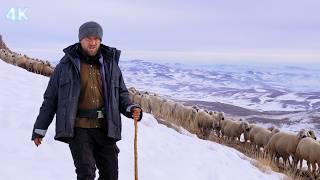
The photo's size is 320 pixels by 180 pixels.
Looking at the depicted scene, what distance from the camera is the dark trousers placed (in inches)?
201

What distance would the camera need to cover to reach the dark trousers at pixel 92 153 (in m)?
5.10

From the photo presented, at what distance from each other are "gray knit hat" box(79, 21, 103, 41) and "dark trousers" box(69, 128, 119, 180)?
879 mm

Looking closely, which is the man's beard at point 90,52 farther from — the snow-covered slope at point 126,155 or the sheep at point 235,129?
the sheep at point 235,129

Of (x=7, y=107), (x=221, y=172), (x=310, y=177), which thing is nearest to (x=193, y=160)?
(x=221, y=172)

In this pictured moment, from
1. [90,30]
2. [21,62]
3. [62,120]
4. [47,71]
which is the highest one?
[90,30]

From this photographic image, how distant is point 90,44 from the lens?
5.13m

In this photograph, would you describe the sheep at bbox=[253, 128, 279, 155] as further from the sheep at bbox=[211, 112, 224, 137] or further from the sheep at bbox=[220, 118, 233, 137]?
the sheep at bbox=[211, 112, 224, 137]

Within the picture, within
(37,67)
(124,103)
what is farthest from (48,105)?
(37,67)

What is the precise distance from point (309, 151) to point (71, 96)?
10.6 m

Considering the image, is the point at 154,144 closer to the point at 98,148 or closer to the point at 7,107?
the point at 7,107

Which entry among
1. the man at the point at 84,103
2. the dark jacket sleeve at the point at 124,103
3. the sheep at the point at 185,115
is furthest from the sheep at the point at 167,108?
the man at the point at 84,103

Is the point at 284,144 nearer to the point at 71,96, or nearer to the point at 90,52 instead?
the point at 90,52

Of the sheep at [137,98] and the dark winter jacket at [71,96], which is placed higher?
the dark winter jacket at [71,96]

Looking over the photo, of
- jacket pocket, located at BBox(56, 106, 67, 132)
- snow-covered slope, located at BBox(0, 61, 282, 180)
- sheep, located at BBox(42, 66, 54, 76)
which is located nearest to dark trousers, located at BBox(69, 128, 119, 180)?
jacket pocket, located at BBox(56, 106, 67, 132)
